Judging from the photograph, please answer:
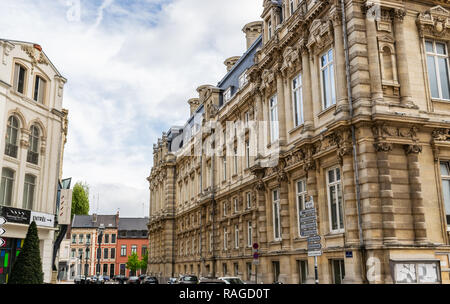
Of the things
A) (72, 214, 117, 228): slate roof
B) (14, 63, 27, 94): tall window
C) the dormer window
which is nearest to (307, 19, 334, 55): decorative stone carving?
the dormer window

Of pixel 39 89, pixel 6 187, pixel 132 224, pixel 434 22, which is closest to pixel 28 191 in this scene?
pixel 6 187

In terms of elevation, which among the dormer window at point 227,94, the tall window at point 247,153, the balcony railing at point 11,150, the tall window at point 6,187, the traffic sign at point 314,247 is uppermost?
the dormer window at point 227,94

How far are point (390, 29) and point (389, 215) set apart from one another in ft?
31.0

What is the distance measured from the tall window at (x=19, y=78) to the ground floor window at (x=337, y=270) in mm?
23538

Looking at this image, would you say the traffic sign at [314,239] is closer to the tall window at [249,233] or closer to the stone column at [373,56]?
the stone column at [373,56]

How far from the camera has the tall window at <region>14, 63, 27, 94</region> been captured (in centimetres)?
3067

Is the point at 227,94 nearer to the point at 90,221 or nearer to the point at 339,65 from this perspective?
the point at 339,65

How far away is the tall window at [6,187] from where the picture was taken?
29.1 m

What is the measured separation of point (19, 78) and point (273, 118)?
18.0 metres

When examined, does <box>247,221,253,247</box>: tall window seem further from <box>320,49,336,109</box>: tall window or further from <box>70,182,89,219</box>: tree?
<box>70,182,89,219</box>: tree

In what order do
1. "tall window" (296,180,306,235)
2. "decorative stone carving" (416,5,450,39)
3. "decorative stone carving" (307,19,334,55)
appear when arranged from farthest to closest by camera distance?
"tall window" (296,180,306,235)
"decorative stone carving" (307,19,334,55)
"decorative stone carving" (416,5,450,39)

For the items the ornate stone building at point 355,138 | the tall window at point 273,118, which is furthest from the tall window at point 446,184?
the tall window at point 273,118

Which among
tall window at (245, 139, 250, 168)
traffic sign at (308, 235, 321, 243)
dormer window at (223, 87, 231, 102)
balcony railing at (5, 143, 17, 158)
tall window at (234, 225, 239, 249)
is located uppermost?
dormer window at (223, 87, 231, 102)

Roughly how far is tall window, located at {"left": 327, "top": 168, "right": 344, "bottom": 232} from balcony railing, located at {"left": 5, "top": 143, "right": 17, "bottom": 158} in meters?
20.8
